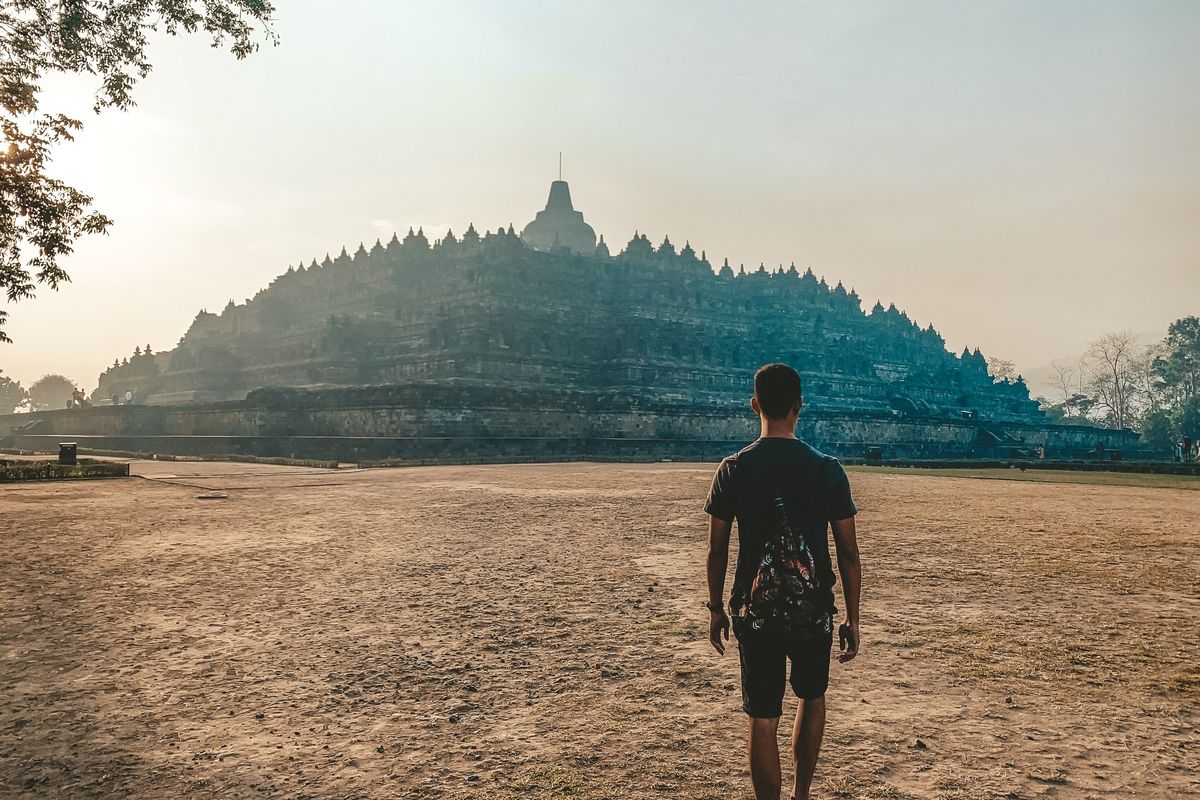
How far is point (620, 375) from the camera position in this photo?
41375 millimetres

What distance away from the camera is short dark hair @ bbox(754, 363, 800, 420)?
279 cm

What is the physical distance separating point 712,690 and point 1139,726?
6.96ft

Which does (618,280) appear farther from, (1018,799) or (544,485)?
(1018,799)

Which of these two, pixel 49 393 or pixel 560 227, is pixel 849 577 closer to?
pixel 560 227

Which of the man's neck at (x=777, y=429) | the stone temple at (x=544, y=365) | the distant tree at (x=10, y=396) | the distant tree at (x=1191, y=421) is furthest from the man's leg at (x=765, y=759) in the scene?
the distant tree at (x=10, y=396)

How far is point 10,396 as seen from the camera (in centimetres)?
10738

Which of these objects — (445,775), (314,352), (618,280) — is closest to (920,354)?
(618,280)

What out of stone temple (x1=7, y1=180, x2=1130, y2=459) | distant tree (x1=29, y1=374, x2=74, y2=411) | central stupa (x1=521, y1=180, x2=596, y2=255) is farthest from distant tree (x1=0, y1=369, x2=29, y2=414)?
central stupa (x1=521, y1=180, x2=596, y2=255)

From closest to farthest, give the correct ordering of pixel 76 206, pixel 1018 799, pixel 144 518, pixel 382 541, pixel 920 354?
pixel 1018 799 < pixel 382 541 < pixel 144 518 < pixel 76 206 < pixel 920 354

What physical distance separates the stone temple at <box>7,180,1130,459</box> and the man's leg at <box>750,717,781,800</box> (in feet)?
83.6

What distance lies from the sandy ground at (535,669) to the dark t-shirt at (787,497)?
106cm

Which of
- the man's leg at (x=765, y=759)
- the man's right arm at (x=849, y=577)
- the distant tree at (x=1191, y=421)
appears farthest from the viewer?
the distant tree at (x=1191, y=421)

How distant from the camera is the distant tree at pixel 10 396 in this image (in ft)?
344

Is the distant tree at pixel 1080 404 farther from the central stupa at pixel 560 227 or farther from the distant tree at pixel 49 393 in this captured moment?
the distant tree at pixel 49 393
